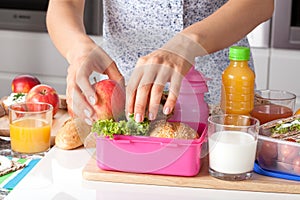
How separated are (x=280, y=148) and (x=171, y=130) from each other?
0.70 feet

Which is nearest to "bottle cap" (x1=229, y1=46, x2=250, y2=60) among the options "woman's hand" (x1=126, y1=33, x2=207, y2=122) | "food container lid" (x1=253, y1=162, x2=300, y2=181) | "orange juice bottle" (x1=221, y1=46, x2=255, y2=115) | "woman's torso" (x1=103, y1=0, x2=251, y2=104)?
"orange juice bottle" (x1=221, y1=46, x2=255, y2=115)

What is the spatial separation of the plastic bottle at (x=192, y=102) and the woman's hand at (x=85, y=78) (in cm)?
13

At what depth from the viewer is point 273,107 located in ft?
4.68

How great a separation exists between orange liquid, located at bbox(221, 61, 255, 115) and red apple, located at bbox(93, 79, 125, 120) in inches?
9.0

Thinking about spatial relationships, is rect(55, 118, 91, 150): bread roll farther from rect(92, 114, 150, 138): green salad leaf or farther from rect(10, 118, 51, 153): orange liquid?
rect(92, 114, 150, 138): green salad leaf

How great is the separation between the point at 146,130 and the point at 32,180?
9.9 inches

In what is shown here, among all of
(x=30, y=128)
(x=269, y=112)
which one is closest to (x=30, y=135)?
(x=30, y=128)

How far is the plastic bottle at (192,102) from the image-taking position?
49.3 inches

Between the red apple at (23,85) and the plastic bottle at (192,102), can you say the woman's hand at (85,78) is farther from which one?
the red apple at (23,85)

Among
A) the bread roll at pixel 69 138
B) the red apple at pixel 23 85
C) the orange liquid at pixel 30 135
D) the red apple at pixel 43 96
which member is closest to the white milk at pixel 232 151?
the bread roll at pixel 69 138

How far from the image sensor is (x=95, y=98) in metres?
1.24

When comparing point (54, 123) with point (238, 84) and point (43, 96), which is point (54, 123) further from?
point (238, 84)

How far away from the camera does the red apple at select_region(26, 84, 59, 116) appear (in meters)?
1.62

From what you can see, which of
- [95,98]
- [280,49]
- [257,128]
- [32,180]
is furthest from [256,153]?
[280,49]
